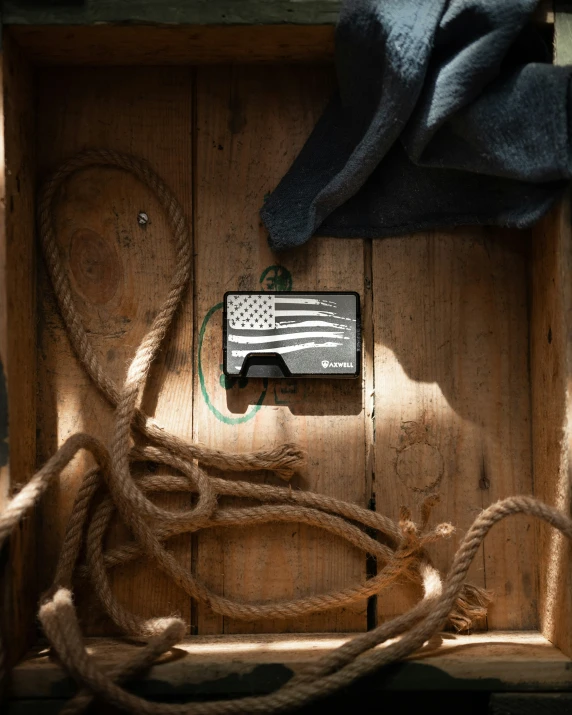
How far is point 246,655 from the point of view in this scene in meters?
0.88

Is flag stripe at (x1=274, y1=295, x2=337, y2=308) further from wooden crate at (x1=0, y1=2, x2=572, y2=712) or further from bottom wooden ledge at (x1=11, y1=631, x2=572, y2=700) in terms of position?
bottom wooden ledge at (x1=11, y1=631, x2=572, y2=700)

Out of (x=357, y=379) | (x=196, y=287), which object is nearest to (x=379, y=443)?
(x=357, y=379)

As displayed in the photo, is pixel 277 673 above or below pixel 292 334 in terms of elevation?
below

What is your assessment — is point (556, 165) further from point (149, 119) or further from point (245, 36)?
point (149, 119)

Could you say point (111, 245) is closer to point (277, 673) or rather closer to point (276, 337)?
point (276, 337)

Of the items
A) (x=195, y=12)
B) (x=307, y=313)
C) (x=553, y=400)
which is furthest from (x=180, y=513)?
(x=195, y=12)

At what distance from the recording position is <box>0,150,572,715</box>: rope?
34.5 inches

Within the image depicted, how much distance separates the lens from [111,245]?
102cm

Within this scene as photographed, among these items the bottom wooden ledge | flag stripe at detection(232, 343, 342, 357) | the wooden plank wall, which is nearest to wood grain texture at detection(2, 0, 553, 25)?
the wooden plank wall

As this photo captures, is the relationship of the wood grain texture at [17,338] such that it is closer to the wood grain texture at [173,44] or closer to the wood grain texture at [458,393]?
the wood grain texture at [173,44]

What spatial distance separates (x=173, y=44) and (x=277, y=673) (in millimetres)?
750

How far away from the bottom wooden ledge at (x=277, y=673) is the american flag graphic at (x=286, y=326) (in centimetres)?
36

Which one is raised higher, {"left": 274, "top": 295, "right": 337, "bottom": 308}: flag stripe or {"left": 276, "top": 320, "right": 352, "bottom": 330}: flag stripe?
{"left": 274, "top": 295, "right": 337, "bottom": 308}: flag stripe

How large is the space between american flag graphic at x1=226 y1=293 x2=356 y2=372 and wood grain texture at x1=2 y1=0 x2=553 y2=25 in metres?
0.33
